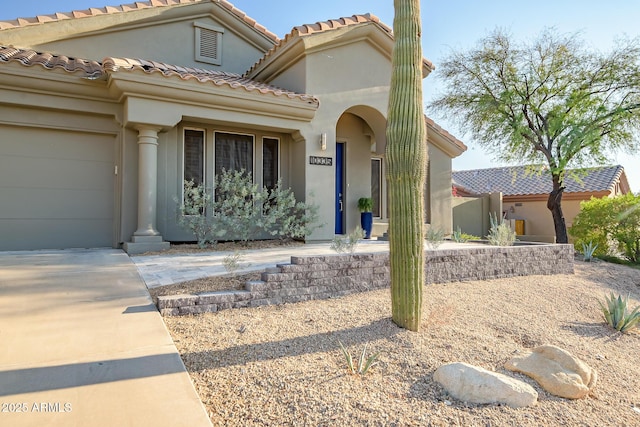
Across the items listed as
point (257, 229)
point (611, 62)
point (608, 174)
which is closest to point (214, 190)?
point (257, 229)

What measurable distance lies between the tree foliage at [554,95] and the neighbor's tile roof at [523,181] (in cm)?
196

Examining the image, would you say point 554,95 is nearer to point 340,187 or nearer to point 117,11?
point 340,187

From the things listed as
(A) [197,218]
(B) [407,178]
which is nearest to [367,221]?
(A) [197,218]

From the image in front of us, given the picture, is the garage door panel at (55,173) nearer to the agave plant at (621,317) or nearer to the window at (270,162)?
the window at (270,162)

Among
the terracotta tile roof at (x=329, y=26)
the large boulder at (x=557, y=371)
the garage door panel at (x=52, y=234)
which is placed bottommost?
the large boulder at (x=557, y=371)

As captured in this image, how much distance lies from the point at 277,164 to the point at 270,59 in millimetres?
2834

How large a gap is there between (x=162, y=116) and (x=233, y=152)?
2.07m

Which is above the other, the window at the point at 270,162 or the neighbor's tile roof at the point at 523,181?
the neighbor's tile roof at the point at 523,181

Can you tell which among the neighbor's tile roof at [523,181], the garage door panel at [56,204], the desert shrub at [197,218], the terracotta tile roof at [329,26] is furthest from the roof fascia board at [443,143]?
the garage door panel at [56,204]

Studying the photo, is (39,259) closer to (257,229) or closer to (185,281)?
(185,281)

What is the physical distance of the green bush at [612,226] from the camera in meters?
10.8

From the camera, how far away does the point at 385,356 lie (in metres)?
3.56

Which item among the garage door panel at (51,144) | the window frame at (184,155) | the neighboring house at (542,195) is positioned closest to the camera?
the garage door panel at (51,144)

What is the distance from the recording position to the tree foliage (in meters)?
12.2
